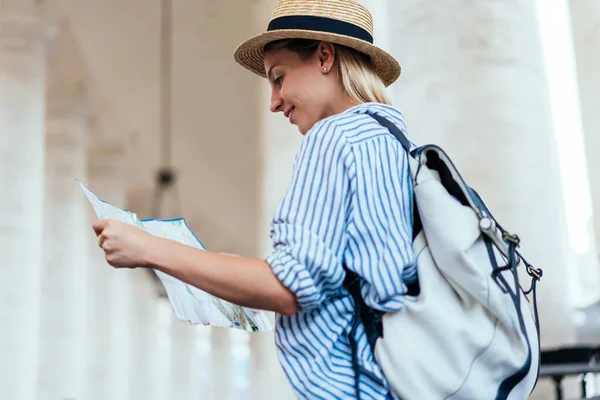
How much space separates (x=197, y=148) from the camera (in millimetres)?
16641

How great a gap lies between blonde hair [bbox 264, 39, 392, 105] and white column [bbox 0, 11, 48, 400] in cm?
528

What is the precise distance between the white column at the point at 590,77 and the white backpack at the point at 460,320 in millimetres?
1723

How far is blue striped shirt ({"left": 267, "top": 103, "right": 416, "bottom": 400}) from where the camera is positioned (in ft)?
5.31

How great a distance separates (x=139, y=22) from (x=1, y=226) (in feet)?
21.7

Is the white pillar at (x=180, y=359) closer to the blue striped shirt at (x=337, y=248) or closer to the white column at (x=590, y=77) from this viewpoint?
the white column at (x=590, y=77)

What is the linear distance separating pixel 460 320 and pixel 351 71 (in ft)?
1.96

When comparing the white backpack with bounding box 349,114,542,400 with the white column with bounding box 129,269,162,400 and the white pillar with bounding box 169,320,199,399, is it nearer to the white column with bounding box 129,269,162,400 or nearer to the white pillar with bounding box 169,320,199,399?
the white column with bounding box 129,269,162,400

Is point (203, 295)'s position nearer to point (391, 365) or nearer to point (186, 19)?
point (391, 365)

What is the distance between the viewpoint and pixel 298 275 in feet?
5.20

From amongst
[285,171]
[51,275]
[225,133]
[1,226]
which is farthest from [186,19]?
[285,171]

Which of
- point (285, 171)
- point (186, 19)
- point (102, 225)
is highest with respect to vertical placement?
point (186, 19)

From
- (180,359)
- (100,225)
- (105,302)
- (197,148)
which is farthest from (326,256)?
(180,359)

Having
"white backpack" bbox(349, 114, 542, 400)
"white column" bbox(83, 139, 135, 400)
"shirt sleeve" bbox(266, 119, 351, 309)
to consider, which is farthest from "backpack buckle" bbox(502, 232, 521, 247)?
"white column" bbox(83, 139, 135, 400)

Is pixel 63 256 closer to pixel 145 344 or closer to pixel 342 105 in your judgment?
pixel 145 344
